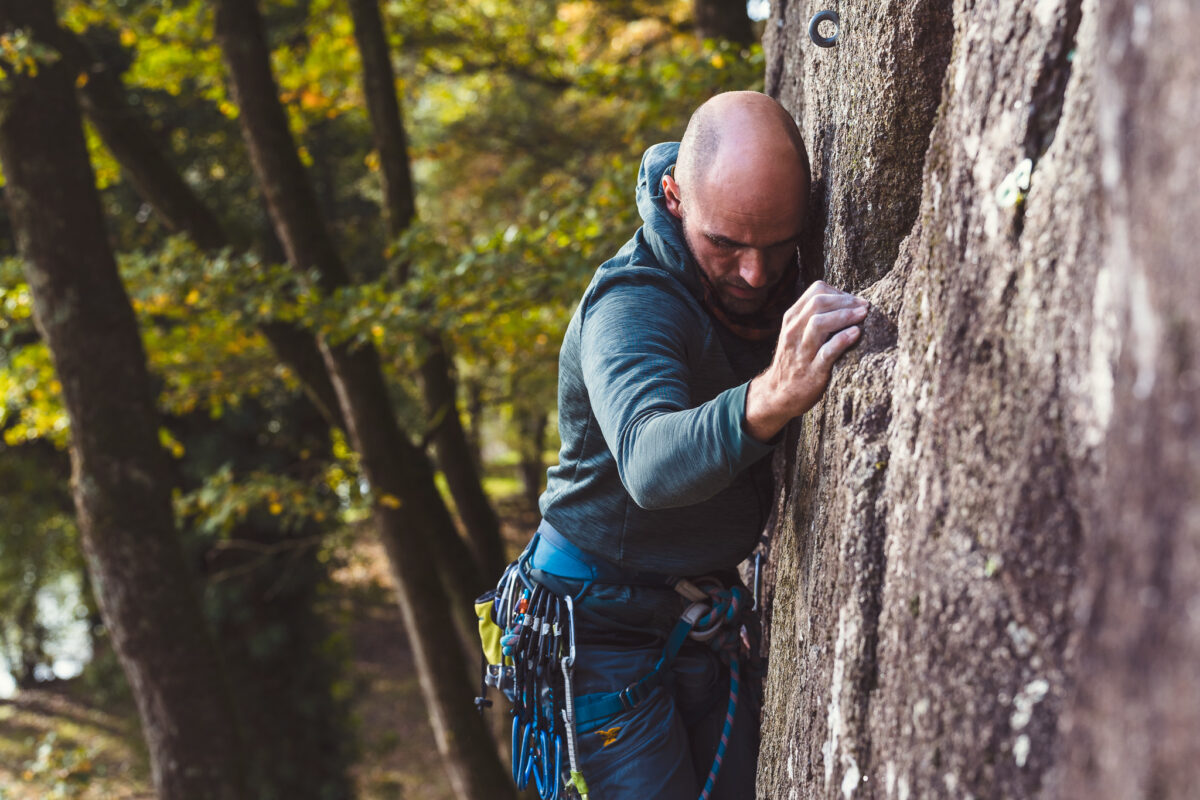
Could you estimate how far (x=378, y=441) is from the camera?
7.38m

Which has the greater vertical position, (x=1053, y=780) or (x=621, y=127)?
(x=621, y=127)

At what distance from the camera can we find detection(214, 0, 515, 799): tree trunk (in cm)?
707

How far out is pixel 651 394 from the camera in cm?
201

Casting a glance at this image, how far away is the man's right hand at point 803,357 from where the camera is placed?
1905 millimetres

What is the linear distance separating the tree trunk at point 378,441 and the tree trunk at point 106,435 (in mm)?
1485

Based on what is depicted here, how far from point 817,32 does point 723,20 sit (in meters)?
4.27

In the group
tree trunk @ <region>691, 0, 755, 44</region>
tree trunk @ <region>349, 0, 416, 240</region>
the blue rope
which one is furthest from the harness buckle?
tree trunk @ <region>349, 0, 416, 240</region>

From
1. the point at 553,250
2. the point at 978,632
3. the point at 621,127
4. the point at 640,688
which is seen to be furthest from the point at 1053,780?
the point at 621,127

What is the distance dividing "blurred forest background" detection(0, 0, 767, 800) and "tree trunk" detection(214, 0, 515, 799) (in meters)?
0.02

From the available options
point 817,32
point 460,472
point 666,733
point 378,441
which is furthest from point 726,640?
point 460,472

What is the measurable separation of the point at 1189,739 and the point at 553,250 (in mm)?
4884

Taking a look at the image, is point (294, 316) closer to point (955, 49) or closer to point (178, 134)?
point (955, 49)

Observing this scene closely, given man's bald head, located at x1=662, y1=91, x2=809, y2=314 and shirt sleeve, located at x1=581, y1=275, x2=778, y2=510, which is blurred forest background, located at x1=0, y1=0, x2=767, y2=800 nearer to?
man's bald head, located at x1=662, y1=91, x2=809, y2=314

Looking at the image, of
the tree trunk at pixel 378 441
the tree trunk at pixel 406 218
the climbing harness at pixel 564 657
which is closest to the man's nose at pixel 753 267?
A: the climbing harness at pixel 564 657
